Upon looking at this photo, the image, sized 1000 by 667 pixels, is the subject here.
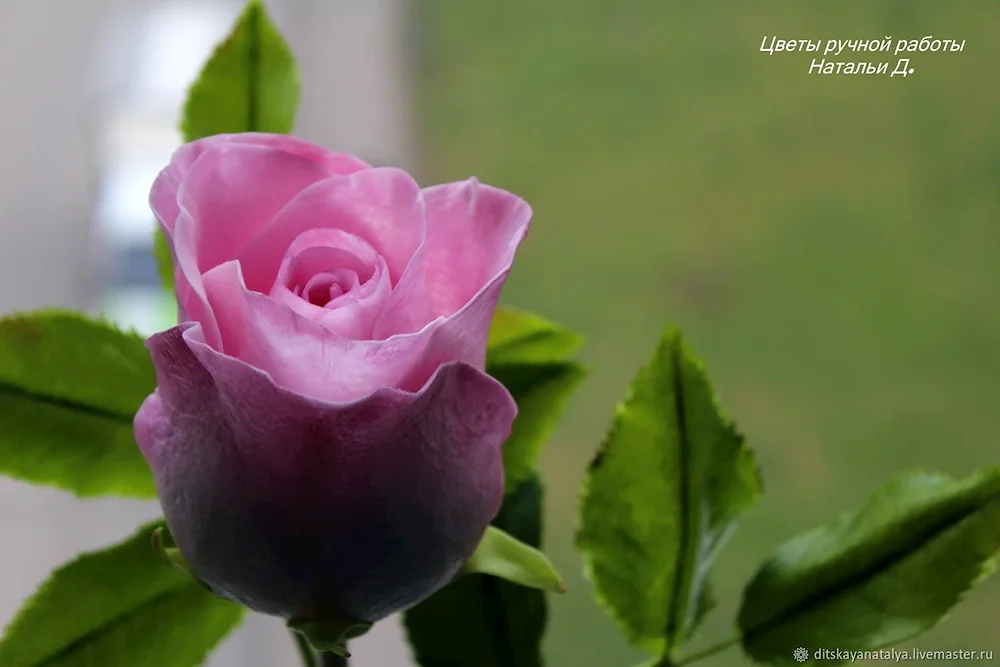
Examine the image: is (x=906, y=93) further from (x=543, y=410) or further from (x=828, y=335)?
(x=543, y=410)

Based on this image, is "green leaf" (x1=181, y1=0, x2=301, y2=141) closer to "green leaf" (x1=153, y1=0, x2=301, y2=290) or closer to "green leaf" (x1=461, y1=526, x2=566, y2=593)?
"green leaf" (x1=153, y1=0, x2=301, y2=290)

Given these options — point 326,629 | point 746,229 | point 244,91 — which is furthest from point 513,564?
point 746,229

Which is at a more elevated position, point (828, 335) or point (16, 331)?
point (16, 331)

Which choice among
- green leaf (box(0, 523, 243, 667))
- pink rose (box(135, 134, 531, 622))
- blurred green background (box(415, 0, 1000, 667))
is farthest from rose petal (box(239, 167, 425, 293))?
blurred green background (box(415, 0, 1000, 667))

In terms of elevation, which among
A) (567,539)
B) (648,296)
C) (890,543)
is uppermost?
(890,543)

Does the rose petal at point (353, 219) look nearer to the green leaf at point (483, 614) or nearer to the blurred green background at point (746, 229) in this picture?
the green leaf at point (483, 614)

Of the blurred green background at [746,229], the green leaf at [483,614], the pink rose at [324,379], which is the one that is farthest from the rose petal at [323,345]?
the blurred green background at [746,229]

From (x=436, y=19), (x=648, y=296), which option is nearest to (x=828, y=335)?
(x=648, y=296)
